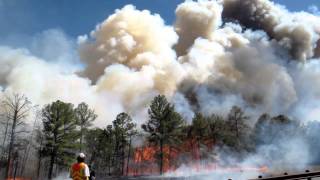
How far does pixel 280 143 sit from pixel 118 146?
37.9 metres

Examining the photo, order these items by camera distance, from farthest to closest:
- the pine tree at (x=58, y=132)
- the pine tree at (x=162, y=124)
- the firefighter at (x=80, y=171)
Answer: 1. the pine tree at (x=162, y=124)
2. the pine tree at (x=58, y=132)
3. the firefighter at (x=80, y=171)

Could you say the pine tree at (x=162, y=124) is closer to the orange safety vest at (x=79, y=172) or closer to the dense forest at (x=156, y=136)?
the dense forest at (x=156, y=136)

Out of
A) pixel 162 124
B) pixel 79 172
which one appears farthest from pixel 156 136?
pixel 79 172

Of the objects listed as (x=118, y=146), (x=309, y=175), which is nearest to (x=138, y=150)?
(x=118, y=146)

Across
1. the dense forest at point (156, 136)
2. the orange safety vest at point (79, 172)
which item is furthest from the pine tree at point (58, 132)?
the orange safety vest at point (79, 172)

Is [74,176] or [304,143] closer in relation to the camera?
[74,176]

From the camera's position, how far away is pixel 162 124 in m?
84.6

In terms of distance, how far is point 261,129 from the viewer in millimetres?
86188

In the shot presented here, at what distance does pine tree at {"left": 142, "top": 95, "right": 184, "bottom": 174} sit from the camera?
84.8 meters

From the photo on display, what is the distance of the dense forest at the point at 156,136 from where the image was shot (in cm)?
7281

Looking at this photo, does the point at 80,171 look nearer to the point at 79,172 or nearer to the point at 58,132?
the point at 79,172

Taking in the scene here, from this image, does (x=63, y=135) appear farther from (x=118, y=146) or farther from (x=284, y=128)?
(x=284, y=128)

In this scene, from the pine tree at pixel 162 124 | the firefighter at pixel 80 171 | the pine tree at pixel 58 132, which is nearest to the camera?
the firefighter at pixel 80 171

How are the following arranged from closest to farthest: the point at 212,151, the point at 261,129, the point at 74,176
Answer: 1. the point at 74,176
2. the point at 261,129
3. the point at 212,151
